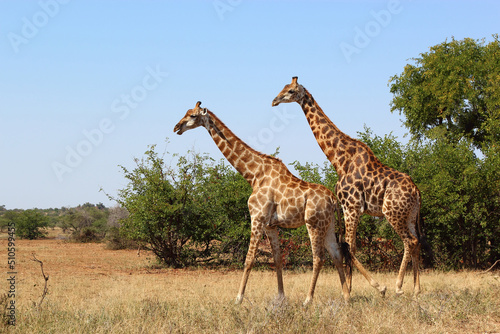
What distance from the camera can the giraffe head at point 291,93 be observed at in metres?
10.4

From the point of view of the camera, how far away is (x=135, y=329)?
7.10 meters

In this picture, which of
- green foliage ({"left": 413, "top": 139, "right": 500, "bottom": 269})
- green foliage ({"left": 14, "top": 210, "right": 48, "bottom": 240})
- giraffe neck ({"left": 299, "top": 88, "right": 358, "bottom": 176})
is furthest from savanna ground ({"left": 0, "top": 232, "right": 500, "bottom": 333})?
green foliage ({"left": 14, "top": 210, "right": 48, "bottom": 240})

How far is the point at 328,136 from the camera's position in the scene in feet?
35.2

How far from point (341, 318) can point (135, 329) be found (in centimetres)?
307

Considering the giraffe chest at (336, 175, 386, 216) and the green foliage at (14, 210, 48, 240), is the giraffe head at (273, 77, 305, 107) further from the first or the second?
the green foliage at (14, 210, 48, 240)

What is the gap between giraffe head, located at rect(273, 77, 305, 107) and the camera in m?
10.4

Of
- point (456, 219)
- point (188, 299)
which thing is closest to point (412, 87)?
point (456, 219)

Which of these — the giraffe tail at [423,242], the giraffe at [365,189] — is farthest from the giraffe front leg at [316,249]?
the giraffe tail at [423,242]

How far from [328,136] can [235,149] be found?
218 cm

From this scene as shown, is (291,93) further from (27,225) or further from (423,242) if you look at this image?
(27,225)

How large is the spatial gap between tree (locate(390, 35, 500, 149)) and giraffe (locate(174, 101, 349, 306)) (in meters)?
20.5

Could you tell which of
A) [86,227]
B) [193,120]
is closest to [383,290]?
[193,120]

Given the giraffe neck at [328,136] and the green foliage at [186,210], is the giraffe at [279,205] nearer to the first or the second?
the giraffe neck at [328,136]

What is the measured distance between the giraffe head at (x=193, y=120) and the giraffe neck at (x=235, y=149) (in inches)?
6.2
